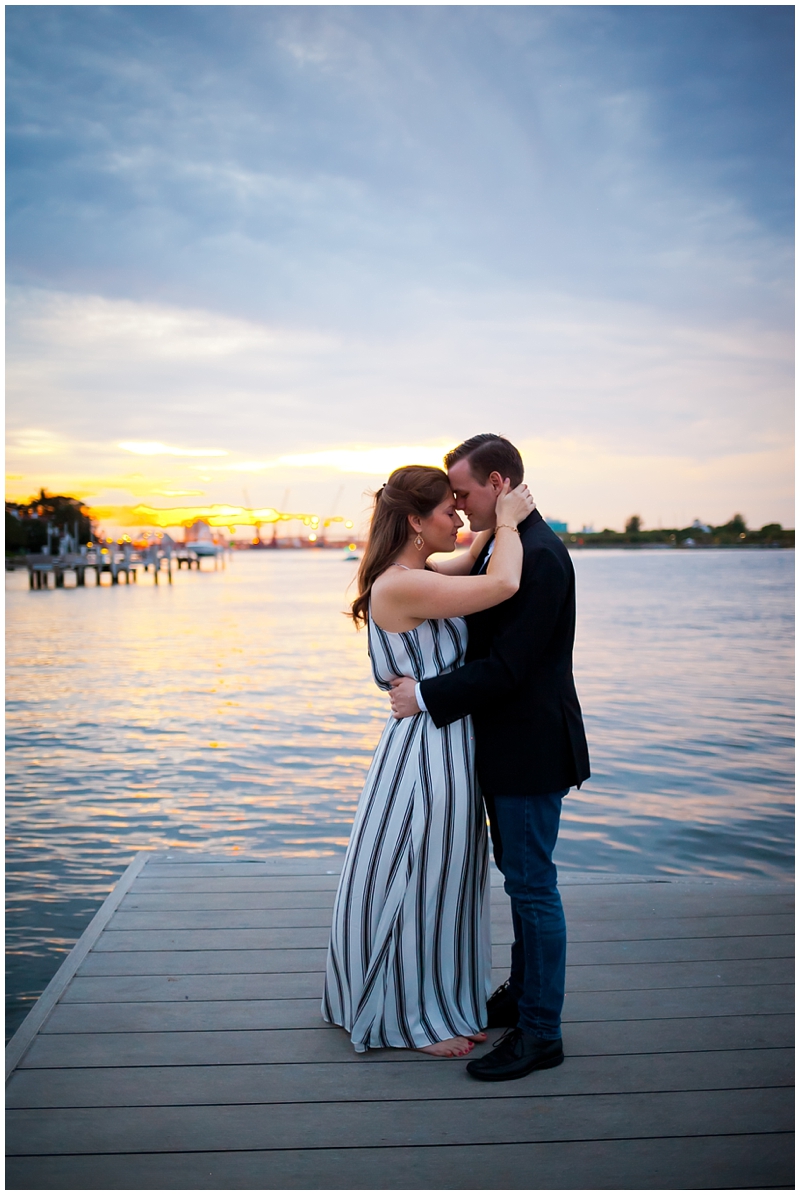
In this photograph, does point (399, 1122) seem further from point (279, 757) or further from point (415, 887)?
point (279, 757)

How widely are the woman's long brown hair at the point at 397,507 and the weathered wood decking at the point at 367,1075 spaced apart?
1.40 metres

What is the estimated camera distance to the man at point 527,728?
249 cm

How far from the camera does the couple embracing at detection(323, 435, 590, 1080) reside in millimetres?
2527

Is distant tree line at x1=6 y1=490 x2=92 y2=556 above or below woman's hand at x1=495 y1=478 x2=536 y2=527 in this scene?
above

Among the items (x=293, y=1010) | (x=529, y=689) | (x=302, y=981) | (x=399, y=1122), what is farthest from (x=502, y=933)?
(x=529, y=689)

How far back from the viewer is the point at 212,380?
245ft

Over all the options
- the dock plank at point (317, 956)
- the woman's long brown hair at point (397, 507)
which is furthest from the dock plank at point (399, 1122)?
the woman's long brown hair at point (397, 507)

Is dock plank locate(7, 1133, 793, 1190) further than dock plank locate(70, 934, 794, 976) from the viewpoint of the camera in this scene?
No

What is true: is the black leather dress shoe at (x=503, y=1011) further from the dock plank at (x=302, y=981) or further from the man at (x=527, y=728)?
the dock plank at (x=302, y=981)

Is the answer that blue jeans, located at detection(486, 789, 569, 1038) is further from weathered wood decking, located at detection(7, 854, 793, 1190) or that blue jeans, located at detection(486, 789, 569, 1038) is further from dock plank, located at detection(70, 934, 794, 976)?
dock plank, located at detection(70, 934, 794, 976)

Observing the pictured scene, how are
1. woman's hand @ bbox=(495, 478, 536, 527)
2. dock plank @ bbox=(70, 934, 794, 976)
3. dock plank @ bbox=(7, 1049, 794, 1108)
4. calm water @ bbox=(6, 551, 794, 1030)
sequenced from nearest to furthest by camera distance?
dock plank @ bbox=(7, 1049, 794, 1108) → woman's hand @ bbox=(495, 478, 536, 527) → dock plank @ bbox=(70, 934, 794, 976) → calm water @ bbox=(6, 551, 794, 1030)

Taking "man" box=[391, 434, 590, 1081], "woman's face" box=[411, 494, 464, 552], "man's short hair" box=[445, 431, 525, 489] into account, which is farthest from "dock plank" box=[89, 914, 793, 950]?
"man's short hair" box=[445, 431, 525, 489]

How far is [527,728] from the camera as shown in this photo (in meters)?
2.56

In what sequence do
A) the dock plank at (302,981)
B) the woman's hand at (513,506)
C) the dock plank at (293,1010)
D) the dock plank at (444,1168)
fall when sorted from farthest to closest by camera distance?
the dock plank at (302,981), the dock plank at (293,1010), the woman's hand at (513,506), the dock plank at (444,1168)
